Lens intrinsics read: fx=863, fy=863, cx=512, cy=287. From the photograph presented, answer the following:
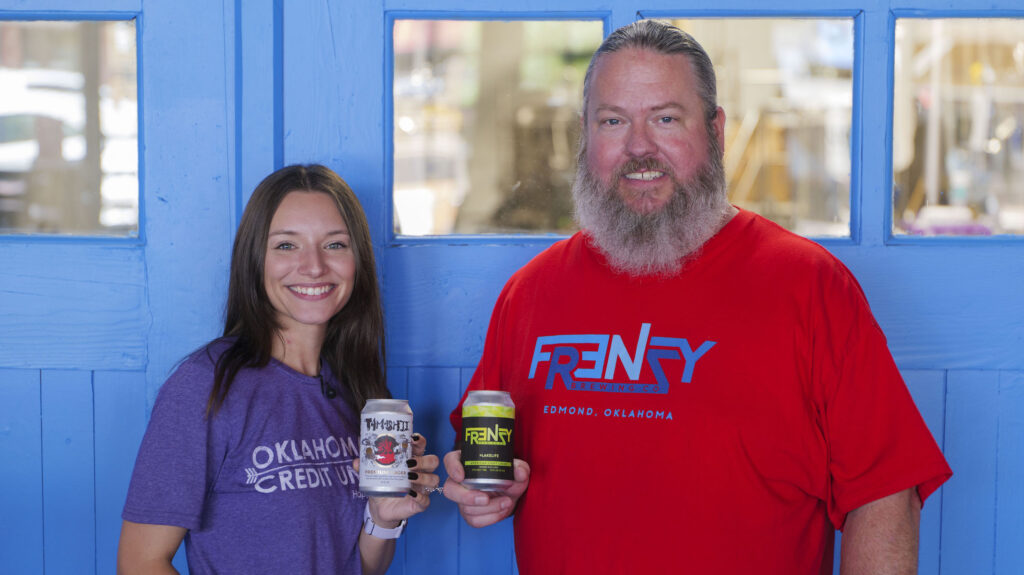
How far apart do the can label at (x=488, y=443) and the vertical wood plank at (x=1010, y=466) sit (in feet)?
3.37

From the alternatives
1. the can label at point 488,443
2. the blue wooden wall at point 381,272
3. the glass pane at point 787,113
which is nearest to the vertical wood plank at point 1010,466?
the blue wooden wall at point 381,272

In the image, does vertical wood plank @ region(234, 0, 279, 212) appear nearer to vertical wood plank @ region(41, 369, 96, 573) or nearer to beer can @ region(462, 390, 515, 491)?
vertical wood plank @ region(41, 369, 96, 573)

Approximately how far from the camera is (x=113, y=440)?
1.74 metres

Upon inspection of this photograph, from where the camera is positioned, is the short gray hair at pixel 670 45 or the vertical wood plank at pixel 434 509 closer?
the short gray hair at pixel 670 45

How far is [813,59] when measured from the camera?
74.3 inches

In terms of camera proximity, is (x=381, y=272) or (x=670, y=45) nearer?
(x=670, y=45)

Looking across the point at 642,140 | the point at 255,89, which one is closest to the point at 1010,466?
the point at 642,140

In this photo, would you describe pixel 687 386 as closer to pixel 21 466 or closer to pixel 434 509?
pixel 434 509

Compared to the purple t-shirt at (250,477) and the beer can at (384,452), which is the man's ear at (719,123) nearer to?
the beer can at (384,452)

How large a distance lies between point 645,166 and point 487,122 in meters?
0.58

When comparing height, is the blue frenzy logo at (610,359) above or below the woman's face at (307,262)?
below

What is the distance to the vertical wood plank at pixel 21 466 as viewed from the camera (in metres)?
1.74

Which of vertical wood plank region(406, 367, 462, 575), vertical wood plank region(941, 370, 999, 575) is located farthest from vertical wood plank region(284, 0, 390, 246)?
vertical wood plank region(941, 370, 999, 575)

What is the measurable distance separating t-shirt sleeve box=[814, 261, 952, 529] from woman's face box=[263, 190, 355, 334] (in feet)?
2.58
